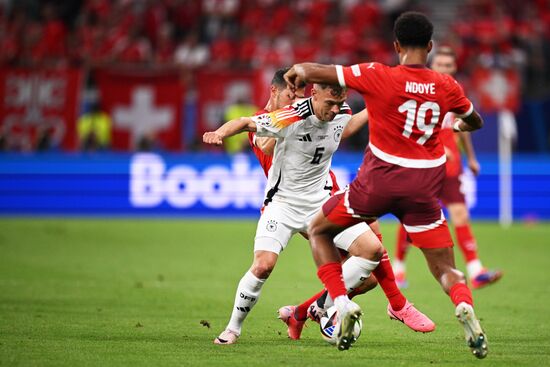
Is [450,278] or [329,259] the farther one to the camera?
[329,259]

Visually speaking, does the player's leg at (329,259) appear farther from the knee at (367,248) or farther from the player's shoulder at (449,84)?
the player's shoulder at (449,84)

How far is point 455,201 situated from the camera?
1248 centimetres

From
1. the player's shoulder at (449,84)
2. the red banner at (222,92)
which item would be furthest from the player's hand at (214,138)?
the red banner at (222,92)

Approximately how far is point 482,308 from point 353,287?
113 inches

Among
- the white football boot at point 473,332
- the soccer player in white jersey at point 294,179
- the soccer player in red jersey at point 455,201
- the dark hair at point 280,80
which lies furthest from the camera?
the soccer player in red jersey at point 455,201

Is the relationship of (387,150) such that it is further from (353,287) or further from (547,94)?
(547,94)

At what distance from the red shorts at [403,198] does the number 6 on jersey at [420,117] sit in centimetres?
24

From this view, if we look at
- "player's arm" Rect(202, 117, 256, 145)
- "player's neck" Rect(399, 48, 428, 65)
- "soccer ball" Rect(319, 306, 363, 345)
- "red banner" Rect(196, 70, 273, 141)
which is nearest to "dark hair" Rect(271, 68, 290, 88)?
"player's arm" Rect(202, 117, 256, 145)

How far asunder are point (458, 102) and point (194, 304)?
448cm

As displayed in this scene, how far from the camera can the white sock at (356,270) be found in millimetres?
8148

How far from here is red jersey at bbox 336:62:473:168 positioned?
7.02 meters

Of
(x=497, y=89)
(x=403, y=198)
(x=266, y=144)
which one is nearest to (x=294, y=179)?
(x=266, y=144)

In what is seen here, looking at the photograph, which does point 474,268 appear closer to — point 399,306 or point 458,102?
point 399,306

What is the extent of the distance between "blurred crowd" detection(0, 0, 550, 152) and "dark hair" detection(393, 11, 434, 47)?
1645cm
